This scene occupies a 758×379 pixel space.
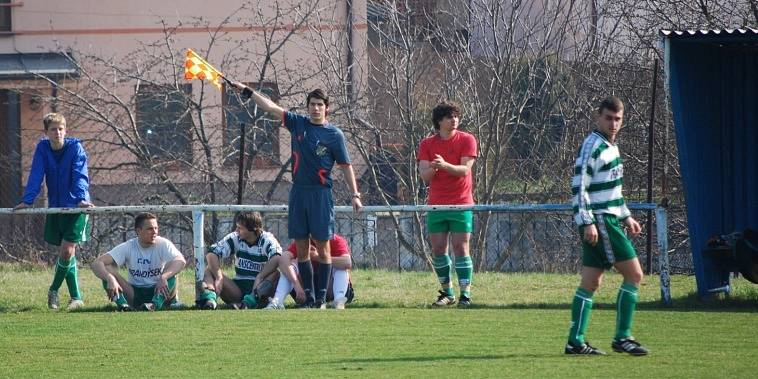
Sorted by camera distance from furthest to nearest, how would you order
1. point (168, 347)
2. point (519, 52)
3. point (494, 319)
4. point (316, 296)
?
point (519, 52) → point (316, 296) → point (494, 319) → point (168, 347)

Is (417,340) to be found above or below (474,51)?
below

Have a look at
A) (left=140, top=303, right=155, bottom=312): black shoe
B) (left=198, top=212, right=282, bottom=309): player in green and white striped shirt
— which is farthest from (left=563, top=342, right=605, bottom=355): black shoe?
(left=140, top=303, right=155, bottom=312): black shoe

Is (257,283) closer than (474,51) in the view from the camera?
Yes

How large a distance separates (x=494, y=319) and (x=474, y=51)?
900 cm

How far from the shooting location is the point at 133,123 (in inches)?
731

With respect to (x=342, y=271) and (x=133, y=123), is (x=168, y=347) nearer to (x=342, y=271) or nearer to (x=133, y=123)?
(x=342, y=271)

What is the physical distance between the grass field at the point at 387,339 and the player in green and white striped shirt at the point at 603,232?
0.65ft

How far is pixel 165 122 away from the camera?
18.9 metres

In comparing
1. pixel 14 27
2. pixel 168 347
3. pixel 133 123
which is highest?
pixel 14 27

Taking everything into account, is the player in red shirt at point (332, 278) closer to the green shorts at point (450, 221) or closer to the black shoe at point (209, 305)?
the black shoe at point (209, 305)

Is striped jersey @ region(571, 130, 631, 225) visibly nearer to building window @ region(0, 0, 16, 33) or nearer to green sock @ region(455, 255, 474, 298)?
green sock @ region(455, 255, 474, 298)

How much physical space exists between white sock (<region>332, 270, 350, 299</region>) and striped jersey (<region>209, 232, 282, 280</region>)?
0.59 m

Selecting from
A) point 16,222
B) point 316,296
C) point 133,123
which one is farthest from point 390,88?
point 316,296

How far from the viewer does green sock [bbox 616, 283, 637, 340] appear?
842 cm
